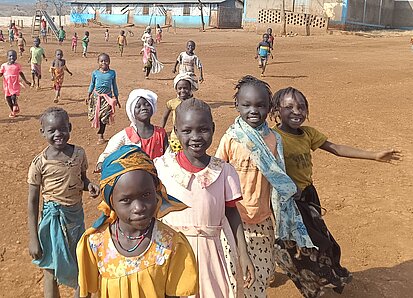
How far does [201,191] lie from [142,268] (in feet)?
2.12

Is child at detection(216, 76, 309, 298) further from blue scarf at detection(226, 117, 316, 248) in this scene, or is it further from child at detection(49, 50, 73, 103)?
child at detection(49, 50, 73, 103)

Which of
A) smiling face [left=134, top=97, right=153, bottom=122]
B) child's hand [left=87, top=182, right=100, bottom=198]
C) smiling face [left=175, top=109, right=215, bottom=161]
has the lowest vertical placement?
child's hand [left=87, top=182, right=100, bottom=198]

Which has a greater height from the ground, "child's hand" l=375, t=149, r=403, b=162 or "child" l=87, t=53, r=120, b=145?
"child's hand" l=375, t=149, r=403, b=162

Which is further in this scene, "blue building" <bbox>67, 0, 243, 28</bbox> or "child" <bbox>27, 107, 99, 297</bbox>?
"blue building" <bbox>67, 0, 243, 28</bbox>

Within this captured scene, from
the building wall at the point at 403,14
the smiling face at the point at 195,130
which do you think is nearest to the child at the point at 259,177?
the smiling face at the point at 195,130

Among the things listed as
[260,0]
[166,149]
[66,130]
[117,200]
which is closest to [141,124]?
[166,149]

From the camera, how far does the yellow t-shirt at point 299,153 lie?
135 inches

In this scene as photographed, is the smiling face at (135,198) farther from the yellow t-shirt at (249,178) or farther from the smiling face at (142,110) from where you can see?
the smiling face at (142,110)

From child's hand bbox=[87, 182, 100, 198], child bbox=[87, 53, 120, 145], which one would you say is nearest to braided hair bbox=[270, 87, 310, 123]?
child's hand bbox=[87, 182, 100, 198]

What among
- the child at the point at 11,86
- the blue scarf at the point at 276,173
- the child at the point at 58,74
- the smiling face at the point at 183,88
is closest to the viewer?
the blue scarf at the point at 276,173

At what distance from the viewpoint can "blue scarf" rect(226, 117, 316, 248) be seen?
314cm

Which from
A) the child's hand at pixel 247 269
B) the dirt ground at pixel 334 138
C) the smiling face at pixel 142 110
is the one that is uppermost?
the smiling face at pixel 142 110

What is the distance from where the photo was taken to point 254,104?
3152mm

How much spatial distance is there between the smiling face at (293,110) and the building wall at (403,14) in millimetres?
34803
